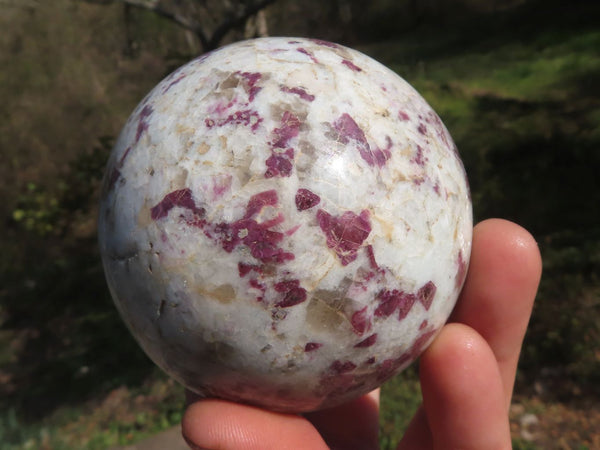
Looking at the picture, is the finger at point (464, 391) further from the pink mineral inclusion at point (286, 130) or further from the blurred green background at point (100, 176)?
the blurred green background at point (100, 176)

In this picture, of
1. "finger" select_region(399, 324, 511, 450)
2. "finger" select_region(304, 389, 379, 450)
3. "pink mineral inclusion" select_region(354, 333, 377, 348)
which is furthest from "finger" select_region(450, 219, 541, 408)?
"finger" select_region(304, 389, 379, 450)

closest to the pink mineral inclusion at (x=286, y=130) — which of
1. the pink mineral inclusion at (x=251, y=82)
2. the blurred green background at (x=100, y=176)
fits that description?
the pink mineral inclusion at (x=251, y=82)

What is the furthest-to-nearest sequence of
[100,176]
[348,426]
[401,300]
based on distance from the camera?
[100,176] < [348,426] < [401,300]

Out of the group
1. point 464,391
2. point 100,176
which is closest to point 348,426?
point 464,391

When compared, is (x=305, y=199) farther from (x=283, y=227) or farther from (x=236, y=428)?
(x=236, y=428)

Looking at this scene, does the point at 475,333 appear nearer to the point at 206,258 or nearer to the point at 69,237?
the point at 206,258

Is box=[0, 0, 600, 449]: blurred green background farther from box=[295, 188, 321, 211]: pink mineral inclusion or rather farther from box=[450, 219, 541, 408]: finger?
box=[295, 188, 321, 211]: pink mineral inclusion

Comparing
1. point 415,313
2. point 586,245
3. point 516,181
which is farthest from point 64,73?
point 415,313
